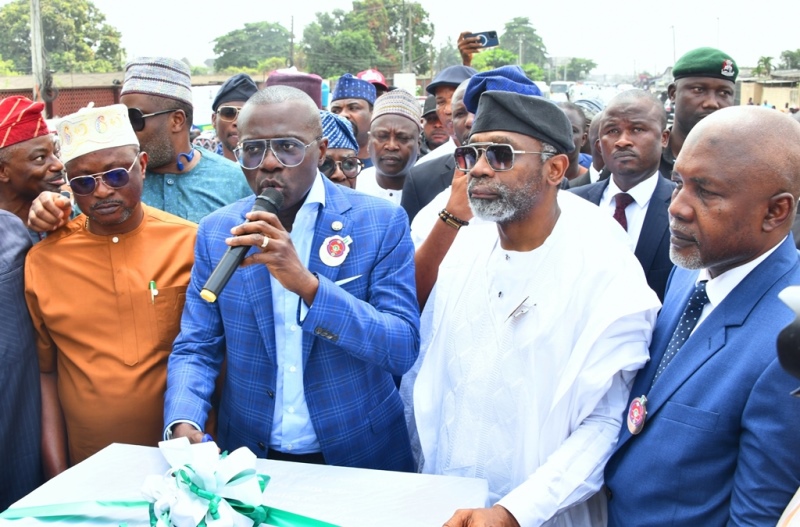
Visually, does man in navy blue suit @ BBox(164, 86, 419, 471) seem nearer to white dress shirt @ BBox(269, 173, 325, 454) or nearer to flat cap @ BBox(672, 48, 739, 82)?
white dress shirt @ BBox(269, 173, 325, 454)

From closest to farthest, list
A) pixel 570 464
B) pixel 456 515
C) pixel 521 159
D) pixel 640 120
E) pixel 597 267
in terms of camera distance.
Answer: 1. pixel 456 515
2. pixel 570 464
3. pixel 597 267
4. pixel 521 159
5. pixel 640 120

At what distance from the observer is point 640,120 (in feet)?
13.7

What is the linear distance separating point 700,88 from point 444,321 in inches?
115

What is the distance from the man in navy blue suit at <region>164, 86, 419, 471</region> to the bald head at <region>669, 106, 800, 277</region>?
1041mm

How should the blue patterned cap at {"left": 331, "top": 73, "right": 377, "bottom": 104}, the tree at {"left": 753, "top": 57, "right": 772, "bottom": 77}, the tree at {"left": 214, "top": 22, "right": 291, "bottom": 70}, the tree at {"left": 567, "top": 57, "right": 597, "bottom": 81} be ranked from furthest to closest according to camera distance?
the tree at {"left": 567, "top": 57, "right": 597, "bottom": 81}, the tree at {"left": 214, "top": 22, "right": 291, "bottom": 70}, the tree at {"left": 753, "top": 57, "right": 772, "bottom": 77}, the blue patterned cap at {"left": 331, "top": 73, "right": 377, "bottom": 104}

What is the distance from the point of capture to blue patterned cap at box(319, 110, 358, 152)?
166 inches

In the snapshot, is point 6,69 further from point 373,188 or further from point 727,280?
point 727,280

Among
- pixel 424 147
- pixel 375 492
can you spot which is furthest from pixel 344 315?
pixel 424 147

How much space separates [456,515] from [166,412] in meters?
1.11

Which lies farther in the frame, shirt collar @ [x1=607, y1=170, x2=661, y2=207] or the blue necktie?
shirt collar @ [x1=607, y1=170, x2=661, y2=207]

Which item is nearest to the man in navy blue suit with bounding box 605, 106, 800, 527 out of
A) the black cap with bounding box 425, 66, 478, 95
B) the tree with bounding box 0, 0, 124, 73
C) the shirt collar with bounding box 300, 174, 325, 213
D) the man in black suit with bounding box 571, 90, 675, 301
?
the shirt collar with bounding box 300, 174, 325, 213

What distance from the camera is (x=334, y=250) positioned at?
107 inches

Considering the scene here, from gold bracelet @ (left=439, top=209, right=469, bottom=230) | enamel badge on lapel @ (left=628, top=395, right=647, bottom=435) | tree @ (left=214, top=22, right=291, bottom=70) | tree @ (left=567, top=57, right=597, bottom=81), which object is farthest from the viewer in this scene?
tree @ (left=567, top=57, right=597, bottom=81)

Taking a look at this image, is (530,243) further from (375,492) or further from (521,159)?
(375,492)
